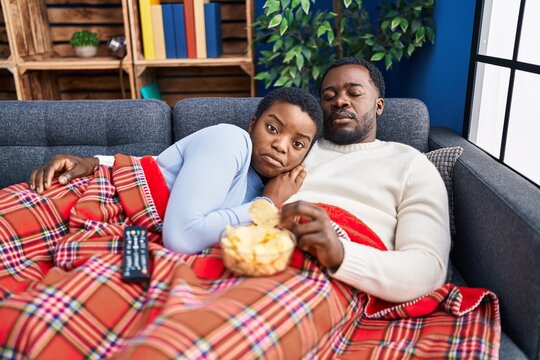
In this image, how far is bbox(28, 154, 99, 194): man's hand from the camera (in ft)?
3.96

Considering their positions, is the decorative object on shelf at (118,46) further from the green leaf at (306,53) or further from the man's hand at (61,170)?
the man's hand at (61,170)

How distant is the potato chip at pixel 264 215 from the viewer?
3.23 feet

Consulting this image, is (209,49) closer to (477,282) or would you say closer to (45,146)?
(45,146)

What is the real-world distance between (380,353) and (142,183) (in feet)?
2.33

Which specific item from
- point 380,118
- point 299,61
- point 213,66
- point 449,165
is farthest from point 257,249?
point 213,66

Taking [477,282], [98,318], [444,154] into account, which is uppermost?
[444,154]

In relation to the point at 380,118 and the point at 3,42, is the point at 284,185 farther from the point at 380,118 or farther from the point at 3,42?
the point at 3,42

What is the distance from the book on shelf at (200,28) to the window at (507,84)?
1.39 m

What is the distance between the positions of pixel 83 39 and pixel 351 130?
1945 millimetres

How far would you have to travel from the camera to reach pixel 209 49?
258 cm

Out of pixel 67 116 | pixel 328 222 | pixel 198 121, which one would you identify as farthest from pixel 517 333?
pixel 67 116

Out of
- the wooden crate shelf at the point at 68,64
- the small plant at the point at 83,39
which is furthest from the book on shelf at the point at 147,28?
the small plant at the point at 83,39

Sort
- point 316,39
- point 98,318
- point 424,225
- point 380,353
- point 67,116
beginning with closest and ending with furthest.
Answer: point 98,318 → point 380,353 → point 424,225 → point 67,116 → point 316,39

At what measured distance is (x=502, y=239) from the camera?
42.1 inches
